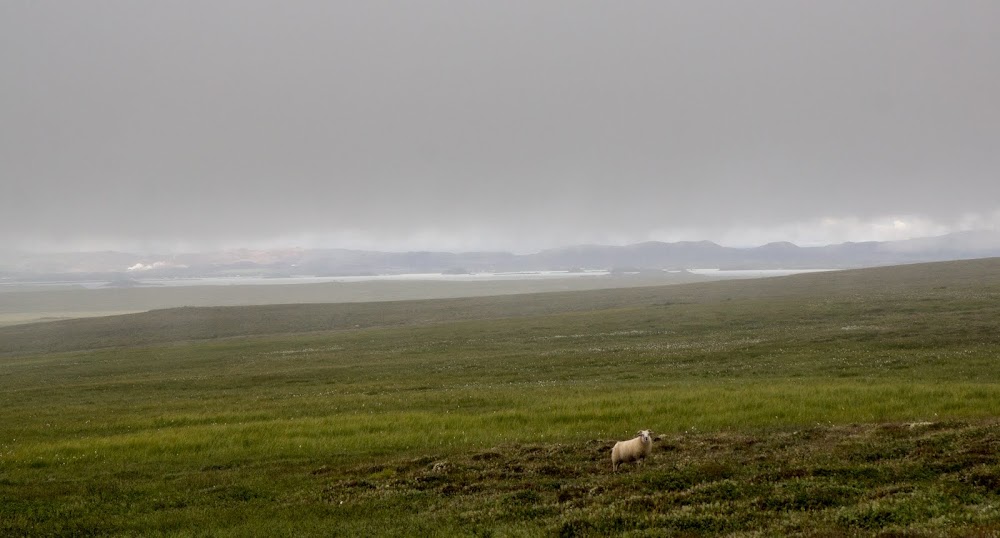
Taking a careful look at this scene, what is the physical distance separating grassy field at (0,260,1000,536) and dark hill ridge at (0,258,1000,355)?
4206cm

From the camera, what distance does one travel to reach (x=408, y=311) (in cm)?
11669

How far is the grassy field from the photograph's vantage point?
481 inches

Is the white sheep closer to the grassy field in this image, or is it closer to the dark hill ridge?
the grassy field

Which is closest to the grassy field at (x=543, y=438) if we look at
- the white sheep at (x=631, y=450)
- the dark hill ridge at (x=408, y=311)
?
the white sheep at (x=631, y=450)

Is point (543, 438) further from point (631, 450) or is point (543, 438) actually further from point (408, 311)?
point (408, 311)

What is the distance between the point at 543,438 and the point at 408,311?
96.9 m

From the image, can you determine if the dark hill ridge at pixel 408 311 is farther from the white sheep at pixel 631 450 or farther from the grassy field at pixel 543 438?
the white sheep at pixel 631 450

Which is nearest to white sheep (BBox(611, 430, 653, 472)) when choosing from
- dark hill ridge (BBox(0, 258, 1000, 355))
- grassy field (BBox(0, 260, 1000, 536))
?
grassy field (BBox(0, 260, 1000, 536))

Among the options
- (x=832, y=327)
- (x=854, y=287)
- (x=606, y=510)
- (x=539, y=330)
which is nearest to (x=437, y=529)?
(x=606, y=510)

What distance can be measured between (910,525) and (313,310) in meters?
120

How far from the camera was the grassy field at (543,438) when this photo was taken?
12219mm

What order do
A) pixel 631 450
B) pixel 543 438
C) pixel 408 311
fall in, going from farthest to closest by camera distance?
pixel 408 311 → pixel 543 438 → pixel 631 450

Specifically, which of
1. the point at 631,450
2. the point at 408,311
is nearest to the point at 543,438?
the point at 631,450

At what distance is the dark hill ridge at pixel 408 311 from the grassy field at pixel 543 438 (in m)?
42.1
